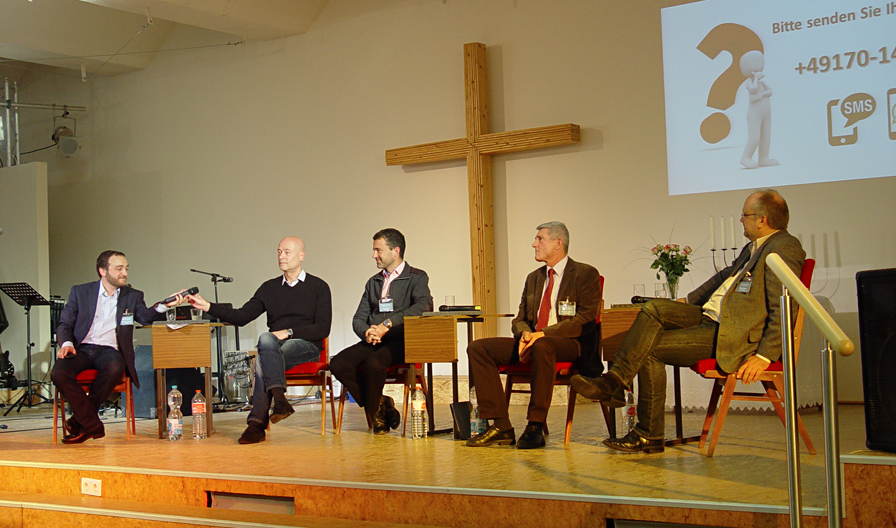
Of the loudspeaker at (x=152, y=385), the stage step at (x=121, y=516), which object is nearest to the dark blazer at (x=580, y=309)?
the stage step at (x=121, y=516)

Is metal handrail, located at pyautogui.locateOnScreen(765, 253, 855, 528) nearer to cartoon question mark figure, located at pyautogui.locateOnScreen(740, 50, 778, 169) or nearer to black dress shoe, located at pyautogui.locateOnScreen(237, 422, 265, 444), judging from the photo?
black dress shoe, located at pyautogui.locateOnScreen(237, 422, 265, 444)

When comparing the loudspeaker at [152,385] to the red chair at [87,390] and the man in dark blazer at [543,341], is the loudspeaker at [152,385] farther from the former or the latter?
the man in dark blazer at [543,341]

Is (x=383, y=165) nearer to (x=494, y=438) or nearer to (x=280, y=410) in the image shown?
(x=280, y=410)

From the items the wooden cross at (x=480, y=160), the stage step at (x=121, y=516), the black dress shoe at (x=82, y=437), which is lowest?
the stage step at (x=121, y=516)

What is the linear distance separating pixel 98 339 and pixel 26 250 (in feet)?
12.7

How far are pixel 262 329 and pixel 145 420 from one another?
195cm

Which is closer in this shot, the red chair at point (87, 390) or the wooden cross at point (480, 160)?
the red chair at point (87, 390)

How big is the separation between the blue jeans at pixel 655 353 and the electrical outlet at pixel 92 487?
2.47m

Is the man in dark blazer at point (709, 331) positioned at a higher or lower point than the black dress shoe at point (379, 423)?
higher

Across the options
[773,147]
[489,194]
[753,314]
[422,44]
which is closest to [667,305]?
[753,314]

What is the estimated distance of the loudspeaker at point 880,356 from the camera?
2.84 metres

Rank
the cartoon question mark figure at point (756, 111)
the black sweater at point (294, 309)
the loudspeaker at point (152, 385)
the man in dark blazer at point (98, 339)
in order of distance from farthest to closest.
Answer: the loudspeaker at point (152, 385)
the cartoon question mark figure at point (756, 111)
the black sweater at point (294, 309)
the man in dark blazer at point (98, 339)

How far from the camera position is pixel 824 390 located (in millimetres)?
2045

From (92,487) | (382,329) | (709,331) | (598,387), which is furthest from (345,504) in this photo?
(709,331)
